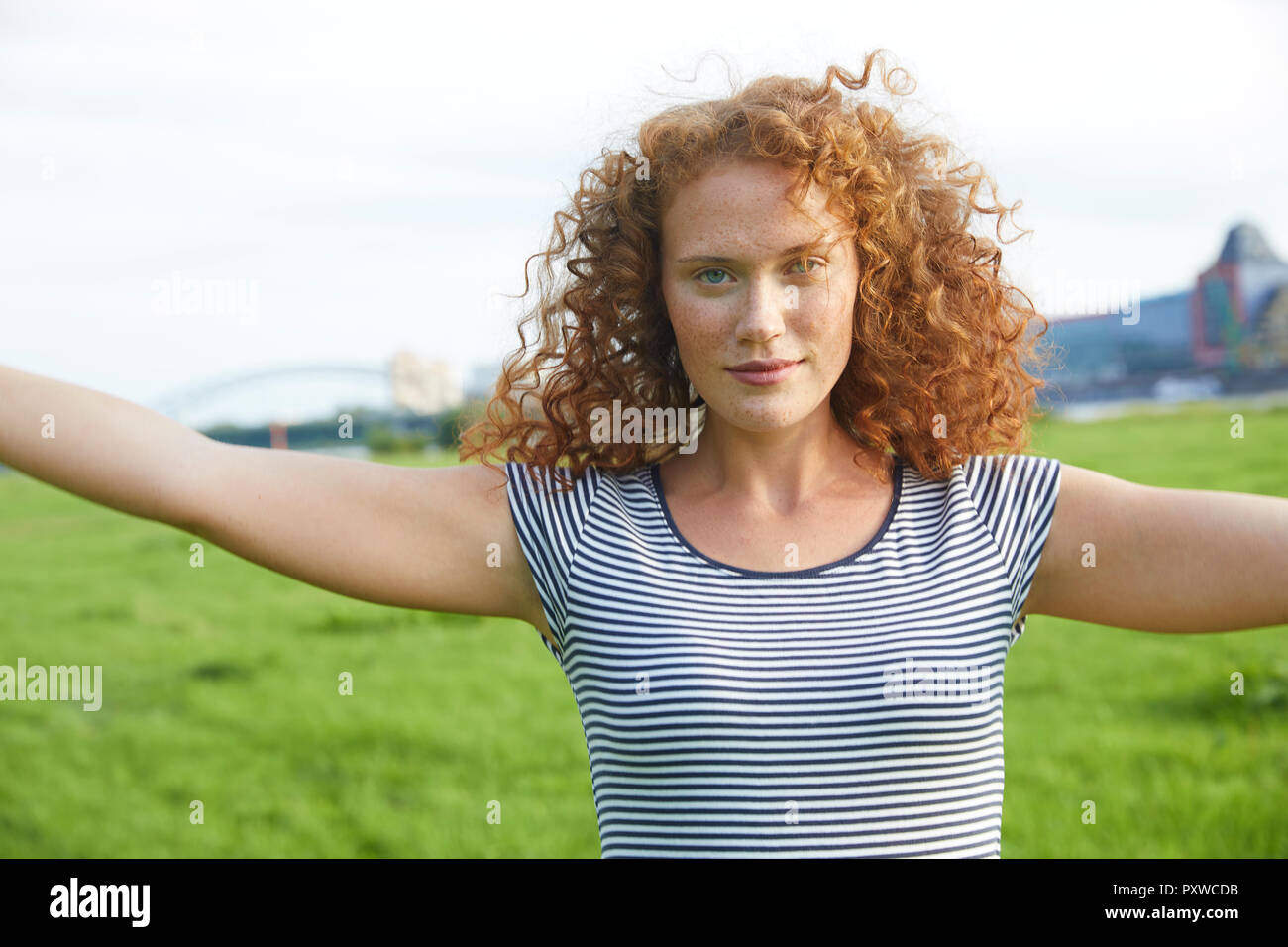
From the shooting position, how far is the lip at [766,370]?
1.95 m

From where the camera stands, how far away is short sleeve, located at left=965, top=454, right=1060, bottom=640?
1.91 meters

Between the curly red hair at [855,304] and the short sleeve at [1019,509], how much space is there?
114mm

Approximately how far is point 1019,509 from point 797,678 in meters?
0.50

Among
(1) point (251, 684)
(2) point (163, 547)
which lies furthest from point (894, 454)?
(2) point (163, 547)

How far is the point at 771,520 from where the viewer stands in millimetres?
2033

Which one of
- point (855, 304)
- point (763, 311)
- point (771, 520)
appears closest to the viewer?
point (763, 311)

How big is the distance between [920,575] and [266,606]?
7.74m
